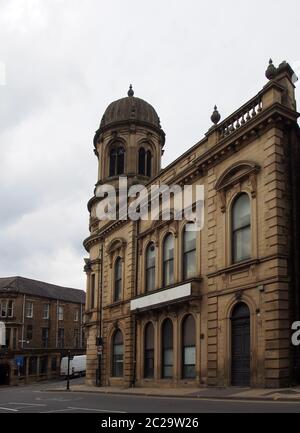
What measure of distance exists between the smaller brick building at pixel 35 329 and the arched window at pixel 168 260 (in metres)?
42.2

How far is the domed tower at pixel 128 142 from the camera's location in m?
43.0

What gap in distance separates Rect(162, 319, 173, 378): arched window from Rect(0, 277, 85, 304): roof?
149ft

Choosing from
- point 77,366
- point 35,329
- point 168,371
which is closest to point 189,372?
point 168,371

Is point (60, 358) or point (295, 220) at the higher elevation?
point (295, 220)

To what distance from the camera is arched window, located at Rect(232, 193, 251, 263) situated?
911 inches

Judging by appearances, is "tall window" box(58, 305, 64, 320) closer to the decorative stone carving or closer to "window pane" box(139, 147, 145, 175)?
"window pane" box(139, 147, 145, 175)

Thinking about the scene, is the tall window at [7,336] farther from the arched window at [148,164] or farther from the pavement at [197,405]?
the pavement at [197,405]

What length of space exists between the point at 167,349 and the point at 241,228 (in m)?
8.46

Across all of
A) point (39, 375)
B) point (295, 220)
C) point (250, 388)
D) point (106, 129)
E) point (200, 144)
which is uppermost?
point (106, 129)

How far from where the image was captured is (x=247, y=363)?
22031 millimetres
